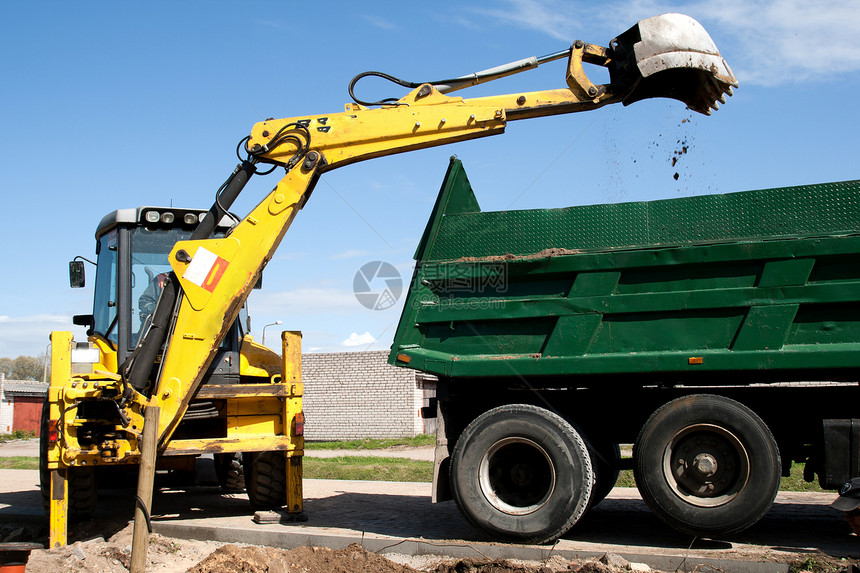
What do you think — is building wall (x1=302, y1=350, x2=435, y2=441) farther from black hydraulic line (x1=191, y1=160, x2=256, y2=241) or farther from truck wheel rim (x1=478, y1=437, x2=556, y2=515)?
truck wheel rim (x1=478, y1=437, x2=556, y2=515)

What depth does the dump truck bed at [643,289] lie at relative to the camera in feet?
18.5

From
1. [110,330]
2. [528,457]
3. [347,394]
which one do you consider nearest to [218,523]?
[110,330]

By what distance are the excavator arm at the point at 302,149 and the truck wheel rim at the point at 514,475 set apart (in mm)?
2726

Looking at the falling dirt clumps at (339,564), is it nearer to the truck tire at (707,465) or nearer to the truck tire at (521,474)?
the truck tire at (521,474)

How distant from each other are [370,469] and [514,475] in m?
8.08

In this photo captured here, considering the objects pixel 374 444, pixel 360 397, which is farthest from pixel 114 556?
pixel 360 397

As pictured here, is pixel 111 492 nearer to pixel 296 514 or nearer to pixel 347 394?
pixel 296 514

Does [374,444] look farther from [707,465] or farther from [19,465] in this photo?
[707,465]

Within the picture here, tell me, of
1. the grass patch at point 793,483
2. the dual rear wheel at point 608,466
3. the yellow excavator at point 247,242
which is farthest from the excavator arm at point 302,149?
the grass patch at point 793,483

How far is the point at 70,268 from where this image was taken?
332 inches

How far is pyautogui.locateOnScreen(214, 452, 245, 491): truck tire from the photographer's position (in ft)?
31.8

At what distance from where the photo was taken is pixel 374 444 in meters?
22.3

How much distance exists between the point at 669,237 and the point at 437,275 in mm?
1997

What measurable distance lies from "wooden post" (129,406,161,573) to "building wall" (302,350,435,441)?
18240 mm
